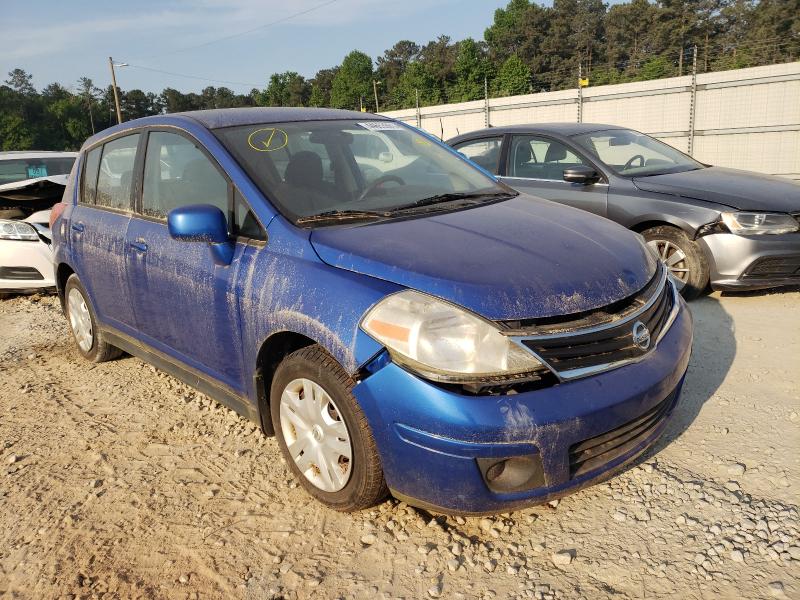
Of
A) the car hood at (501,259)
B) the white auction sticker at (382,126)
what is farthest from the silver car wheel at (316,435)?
the white auction sticker at (382,126)

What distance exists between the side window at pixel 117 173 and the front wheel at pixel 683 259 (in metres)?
3.84

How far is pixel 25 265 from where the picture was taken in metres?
6.59

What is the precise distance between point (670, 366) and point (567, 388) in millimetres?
591

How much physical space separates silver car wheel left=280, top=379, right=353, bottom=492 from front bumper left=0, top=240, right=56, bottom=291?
5.07m

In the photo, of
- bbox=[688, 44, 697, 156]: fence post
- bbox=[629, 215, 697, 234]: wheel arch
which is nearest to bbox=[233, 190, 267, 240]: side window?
bbox=[629, 215, 697, 234]: wheel arch

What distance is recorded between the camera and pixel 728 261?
16.0 ft

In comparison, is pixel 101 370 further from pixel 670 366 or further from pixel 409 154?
pixel 670 366

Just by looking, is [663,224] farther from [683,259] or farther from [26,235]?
[26,235]

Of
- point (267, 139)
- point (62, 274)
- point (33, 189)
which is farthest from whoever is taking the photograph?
point (33, 189)

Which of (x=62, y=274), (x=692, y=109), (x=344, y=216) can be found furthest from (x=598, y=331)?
(x=692, y=109)

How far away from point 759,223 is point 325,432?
402 centimetres

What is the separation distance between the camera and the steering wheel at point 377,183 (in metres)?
3.08

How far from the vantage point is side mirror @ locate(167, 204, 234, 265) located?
2.74 metres

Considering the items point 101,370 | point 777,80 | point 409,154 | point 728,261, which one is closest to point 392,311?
point 409,154
